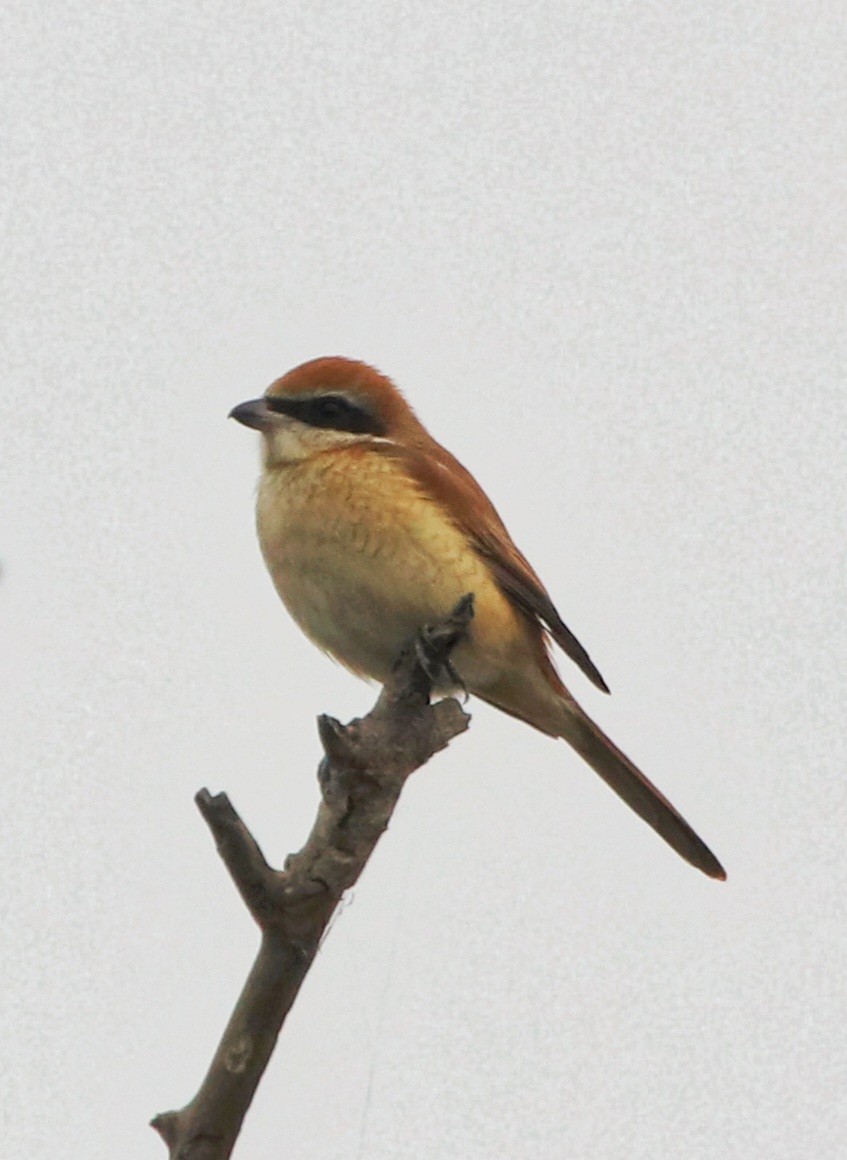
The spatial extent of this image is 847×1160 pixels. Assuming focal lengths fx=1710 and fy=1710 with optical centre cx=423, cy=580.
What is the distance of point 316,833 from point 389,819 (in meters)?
0.15

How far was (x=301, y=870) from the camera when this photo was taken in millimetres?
2953

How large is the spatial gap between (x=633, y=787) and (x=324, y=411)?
1.44 m

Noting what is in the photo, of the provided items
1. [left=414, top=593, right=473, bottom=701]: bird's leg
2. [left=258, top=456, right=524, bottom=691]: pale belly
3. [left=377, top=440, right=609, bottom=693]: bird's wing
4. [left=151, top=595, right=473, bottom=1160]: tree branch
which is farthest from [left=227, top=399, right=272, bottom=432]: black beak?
[left=151, top=595, right=473, bottom=1160]: tree branch

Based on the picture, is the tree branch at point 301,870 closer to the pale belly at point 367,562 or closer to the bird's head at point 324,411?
the pale belly at point 367,562

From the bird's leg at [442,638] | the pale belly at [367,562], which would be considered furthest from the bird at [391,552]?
the bird's leg at [442,638]

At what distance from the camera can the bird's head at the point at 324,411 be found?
4.53m

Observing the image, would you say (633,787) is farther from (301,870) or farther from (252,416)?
(301,870)

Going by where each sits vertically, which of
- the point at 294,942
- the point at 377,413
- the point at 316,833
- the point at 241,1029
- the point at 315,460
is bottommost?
the point at 241,1029

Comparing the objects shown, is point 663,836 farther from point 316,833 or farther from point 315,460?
point 316,833

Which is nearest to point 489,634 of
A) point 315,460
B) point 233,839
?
point 315,460

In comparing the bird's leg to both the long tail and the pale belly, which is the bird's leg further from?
the long tail

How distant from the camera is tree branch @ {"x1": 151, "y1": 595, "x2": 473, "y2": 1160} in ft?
8.70

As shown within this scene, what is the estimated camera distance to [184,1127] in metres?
2.64

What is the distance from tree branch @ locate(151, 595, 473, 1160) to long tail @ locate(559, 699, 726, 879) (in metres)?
1.59
